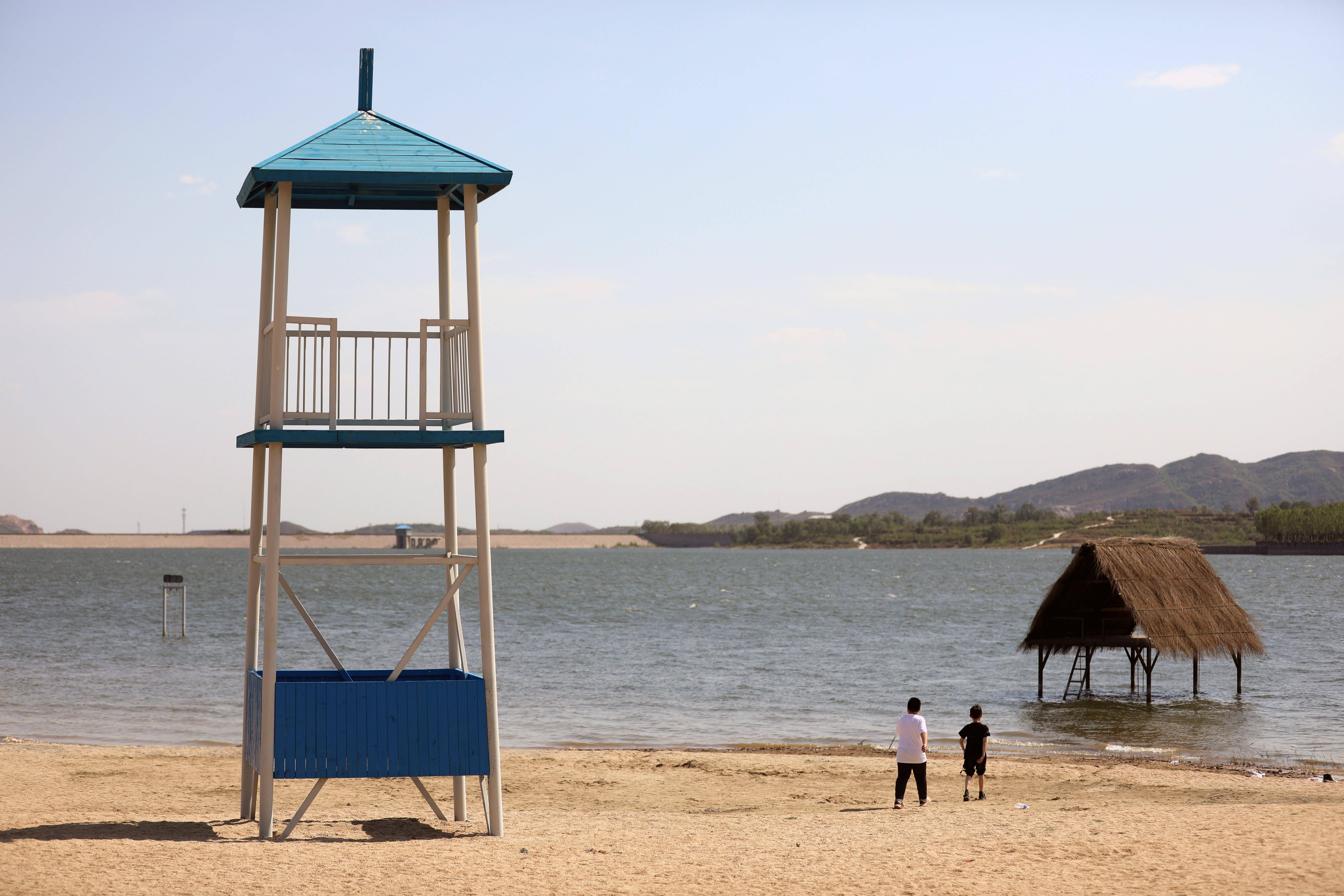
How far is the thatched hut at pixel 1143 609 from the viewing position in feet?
88.2

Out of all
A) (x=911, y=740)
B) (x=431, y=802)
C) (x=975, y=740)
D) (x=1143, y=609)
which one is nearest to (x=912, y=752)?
(x=911, y=740)

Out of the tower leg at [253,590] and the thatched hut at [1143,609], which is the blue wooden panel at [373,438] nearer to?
the tower leg at [253,590]

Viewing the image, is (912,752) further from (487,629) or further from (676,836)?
(487,629)

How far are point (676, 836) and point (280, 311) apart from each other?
6.17 metres

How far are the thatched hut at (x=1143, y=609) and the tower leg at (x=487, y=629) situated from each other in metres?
19.3

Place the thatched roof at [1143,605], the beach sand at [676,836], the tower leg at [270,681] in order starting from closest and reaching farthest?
1. the beach sand at [676,836]
2. the tower leg at [270,681]
3. the thatched roof at [1143,605]

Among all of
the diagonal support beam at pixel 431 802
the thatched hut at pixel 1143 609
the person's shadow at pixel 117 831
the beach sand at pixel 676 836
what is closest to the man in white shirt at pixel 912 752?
the beach sand at pixel 676 836

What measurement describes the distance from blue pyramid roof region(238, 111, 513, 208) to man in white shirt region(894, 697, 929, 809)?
24.8 feet

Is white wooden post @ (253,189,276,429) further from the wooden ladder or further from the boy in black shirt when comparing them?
the wooden ladder

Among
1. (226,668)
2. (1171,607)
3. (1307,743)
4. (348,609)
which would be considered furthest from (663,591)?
(1307,743)

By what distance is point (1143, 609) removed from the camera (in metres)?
26.6

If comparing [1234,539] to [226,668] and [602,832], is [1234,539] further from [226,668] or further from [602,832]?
[602,832]

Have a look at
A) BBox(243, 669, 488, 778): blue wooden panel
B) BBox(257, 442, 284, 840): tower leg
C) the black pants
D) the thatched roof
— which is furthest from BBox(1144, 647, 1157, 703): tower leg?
BBox(257, 442, 284, 840): tower leg

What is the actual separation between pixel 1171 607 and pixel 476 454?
2149 cm
